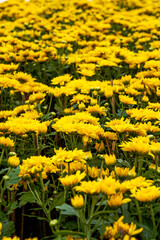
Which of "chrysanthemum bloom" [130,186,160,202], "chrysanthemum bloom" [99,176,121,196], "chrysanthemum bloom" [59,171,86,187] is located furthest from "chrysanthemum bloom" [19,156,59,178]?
"chrysanthemum bloom" [130,186,160,202]

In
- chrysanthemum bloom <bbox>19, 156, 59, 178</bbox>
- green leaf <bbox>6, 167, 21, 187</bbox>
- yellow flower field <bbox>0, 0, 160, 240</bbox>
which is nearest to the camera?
yellow flower field <bbox>0, 0, 160, 240</bbox>

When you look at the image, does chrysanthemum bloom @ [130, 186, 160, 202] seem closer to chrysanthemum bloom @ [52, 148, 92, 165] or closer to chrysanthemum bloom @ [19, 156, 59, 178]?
chrysanthemum bloom @ [52, 148, 92, 165]

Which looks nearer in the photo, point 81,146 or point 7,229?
point 7,229

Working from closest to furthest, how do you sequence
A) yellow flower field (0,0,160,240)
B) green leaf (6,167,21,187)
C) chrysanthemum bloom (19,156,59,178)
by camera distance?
yellow flower field (0,0,160,240), chrysanthemum bloom (19,156,59,178), green leaf (6,167,21,187)

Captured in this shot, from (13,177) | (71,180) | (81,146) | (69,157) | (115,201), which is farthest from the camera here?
(81,146)

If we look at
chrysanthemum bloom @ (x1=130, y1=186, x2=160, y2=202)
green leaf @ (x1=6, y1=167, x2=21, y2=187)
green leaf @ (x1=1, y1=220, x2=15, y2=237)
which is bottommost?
green leaf @ (x1=1, y1=220, x2=15, y2=237)

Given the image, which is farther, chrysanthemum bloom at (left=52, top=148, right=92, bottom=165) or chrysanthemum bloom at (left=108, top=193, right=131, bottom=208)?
chrysanthemum bloom at (left=52, top=148, right=92, bottom=165)

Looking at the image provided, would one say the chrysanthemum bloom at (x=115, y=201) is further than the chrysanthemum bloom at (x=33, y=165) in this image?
No

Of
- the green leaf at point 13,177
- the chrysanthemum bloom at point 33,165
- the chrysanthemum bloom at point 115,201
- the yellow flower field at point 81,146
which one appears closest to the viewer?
the chrysanthemum bloom at point 115,201

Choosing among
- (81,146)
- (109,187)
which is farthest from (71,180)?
(81,146)

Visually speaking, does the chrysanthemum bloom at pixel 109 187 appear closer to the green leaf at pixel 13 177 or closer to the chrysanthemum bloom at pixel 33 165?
the chrysanthemum bloom at pixel 33 165

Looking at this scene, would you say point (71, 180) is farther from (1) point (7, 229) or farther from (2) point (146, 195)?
(1) point (7, 229)

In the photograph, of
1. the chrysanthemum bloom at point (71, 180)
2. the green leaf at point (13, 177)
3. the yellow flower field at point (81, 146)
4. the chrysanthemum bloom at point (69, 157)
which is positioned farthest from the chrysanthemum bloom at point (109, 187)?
the green leaf at point (13, 177)

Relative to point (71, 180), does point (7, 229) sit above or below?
below
